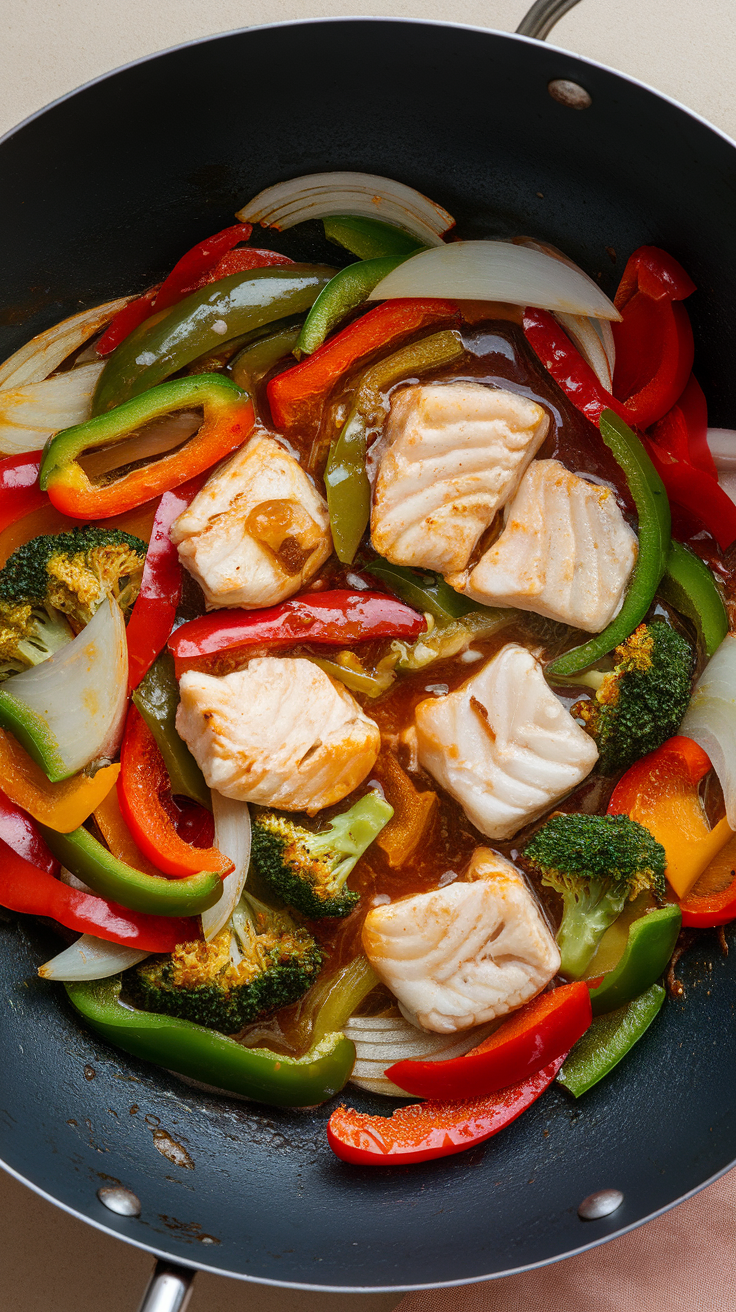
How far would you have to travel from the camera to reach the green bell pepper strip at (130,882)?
2260mm

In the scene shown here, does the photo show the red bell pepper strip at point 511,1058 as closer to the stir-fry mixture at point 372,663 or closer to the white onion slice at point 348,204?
the stir-fry mixture at point 372,663

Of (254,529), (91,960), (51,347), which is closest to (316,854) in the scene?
(91,960)

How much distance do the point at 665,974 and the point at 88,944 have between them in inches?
61.2

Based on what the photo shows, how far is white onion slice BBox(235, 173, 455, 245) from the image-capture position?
8.30 ft

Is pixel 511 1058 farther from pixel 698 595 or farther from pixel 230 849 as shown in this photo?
pixel 698 595

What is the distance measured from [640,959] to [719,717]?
66cm

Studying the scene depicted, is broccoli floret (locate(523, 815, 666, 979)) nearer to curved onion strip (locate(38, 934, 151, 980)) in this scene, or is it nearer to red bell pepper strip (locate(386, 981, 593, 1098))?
red bell pepper strip (locate(386, 981, 593, 1098))

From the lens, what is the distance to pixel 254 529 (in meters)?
2.42

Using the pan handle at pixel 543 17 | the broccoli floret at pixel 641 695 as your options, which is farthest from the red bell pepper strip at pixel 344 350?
the broccoli floret at pixel 641 695

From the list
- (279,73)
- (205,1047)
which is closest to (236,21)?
(279,73)

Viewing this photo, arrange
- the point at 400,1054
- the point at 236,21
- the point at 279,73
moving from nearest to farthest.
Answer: the point at 279,73
the point at 400,1054
the point at 236,21

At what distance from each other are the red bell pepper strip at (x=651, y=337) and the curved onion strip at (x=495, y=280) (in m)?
0.08

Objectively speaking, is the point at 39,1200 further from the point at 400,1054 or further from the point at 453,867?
the point at 453,867

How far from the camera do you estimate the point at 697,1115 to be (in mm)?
2346
